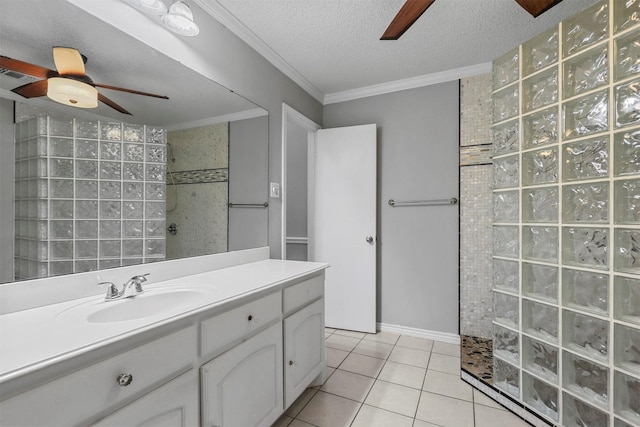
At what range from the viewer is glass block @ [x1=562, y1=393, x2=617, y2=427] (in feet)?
4.25

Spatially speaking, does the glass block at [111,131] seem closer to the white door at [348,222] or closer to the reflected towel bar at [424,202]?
the white door at [348,222]

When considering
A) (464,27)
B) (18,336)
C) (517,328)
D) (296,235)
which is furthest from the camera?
(296,235)

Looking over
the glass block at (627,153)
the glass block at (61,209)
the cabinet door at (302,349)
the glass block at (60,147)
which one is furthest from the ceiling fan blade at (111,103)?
the glass block at (627,153)

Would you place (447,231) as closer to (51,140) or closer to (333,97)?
(333,97)

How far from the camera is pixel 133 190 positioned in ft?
4.58

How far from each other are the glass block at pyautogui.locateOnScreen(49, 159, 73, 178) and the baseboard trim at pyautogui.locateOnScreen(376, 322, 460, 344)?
8.58ft

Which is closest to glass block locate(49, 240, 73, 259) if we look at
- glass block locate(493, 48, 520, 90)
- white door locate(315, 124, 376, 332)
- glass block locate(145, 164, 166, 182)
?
glass block locate(145, 164, 166, 182)

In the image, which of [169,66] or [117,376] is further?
[169,66]

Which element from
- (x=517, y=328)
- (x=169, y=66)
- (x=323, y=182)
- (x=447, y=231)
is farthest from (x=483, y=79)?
(x=169, y=66)

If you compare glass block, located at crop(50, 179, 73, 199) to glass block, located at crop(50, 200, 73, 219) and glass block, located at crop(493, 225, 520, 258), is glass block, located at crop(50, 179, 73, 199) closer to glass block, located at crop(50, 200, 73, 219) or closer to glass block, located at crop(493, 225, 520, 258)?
glass block, located at crop(50, 200, 73, 219)

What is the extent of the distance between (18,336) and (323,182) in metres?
2.43

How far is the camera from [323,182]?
117 inches

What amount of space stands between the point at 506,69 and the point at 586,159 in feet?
2.35

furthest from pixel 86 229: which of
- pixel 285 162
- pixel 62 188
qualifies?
pixel 285 162
